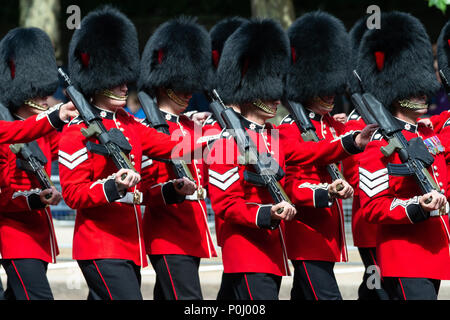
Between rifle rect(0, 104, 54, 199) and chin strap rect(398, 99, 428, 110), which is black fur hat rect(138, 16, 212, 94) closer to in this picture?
rifle rect(0, 104, 54, 199)

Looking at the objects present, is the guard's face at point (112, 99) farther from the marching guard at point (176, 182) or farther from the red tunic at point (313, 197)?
the red tunic at point (313, 197)

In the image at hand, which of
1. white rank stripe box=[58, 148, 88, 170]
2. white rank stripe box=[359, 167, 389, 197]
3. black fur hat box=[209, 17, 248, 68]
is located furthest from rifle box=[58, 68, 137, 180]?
black fur hat box=[209, 17, 248, 68]

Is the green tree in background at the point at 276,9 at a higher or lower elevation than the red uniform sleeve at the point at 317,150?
lower

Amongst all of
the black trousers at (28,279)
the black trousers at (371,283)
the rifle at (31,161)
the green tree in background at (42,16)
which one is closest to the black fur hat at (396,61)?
the black trousers at (371,283)

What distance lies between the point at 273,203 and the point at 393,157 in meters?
0.65

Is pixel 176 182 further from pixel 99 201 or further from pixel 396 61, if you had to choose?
pixel 396 61

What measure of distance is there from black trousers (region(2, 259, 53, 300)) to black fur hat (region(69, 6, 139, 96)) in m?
1.04

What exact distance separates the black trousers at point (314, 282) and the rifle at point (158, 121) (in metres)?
0.81

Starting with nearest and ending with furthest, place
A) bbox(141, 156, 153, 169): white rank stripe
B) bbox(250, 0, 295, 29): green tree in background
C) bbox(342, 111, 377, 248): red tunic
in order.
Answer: bbox(141, 156, 153, 169): white rank stripe, bbox(342, 111, 377, 248): red tunic, bbox(250, 0, 295, 29): green tree in background

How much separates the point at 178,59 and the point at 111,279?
1708 millimetres

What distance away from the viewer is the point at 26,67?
267 inches

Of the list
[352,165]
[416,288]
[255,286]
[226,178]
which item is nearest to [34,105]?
[226,178]

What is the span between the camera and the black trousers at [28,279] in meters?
6.14

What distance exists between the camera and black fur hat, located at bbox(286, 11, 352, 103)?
22.6ft
